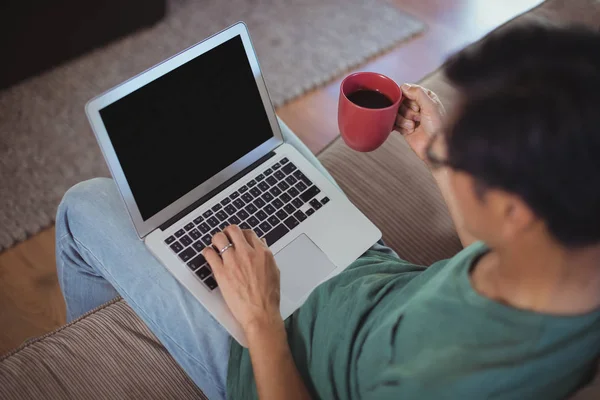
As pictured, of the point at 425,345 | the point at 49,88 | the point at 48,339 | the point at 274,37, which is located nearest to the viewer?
the point at 425,345

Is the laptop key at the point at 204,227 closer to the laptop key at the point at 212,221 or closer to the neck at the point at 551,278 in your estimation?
the laptop key at the point at 212,221

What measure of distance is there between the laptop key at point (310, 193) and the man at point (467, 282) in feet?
0.52

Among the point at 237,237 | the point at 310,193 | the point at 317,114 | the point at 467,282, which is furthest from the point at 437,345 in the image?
the point at 317,114

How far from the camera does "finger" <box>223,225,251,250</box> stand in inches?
33.6

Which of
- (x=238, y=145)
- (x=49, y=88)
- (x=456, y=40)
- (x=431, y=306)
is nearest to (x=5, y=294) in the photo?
(x=49, y=88)

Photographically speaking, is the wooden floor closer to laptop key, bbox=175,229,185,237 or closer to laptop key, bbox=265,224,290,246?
laptop key, bbox=265,224,290,246

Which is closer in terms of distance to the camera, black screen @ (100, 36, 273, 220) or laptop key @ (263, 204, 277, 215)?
black screen @ (100, 36, 273, 220)

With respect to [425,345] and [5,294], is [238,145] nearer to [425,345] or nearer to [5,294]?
[425,345]

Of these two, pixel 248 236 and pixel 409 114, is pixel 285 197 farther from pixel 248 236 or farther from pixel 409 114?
pixel 409 114

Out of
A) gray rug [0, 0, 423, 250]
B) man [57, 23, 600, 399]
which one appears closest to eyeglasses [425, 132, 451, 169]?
man [57, 23, 600, 399]

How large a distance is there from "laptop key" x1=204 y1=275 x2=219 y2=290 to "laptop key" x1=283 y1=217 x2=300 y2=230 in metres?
0.18

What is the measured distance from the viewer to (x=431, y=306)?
0.66 metres

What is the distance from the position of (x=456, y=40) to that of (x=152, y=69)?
1.73 meters

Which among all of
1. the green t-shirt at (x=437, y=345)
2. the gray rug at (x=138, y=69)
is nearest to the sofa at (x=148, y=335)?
the green t-shirt at (x=437, y=345)
